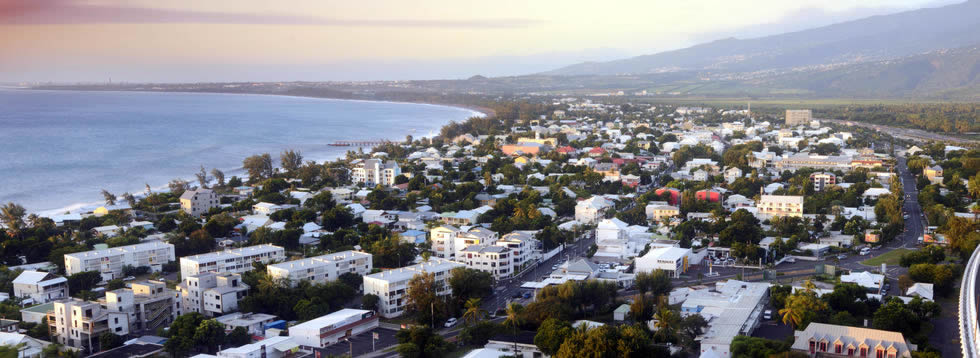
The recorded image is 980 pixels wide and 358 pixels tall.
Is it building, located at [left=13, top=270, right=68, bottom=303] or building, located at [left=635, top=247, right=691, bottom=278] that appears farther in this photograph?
building, located at [left=635, top=247, right=691, bottom=278]

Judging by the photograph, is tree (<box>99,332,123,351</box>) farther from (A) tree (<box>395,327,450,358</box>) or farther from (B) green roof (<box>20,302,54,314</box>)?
(A) tree (<box>395,327,450,358</box>)

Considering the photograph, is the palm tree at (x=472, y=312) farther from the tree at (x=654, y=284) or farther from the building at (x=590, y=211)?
the building at (x=590, y=211)

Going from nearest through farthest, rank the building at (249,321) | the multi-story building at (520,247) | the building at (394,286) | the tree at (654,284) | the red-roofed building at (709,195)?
the building at (249,321) → the building at (394,286) → the tree at (654,284) → the multi-story building at (520,247) → the red-roofed building at (709,195)

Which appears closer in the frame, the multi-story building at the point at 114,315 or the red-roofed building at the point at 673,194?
the multi-story building at the point at 114,315

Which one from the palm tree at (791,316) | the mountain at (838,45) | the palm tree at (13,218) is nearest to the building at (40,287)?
the palm tree at (13,218)

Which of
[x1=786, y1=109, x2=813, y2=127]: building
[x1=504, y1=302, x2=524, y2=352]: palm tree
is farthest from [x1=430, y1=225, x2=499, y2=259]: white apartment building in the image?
[x1=786, y1=109, x2=813, y2=127]: building

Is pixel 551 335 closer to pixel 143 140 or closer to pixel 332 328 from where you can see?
pixel 332 328

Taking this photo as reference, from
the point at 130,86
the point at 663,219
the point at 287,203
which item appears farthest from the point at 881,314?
the point at 130,86

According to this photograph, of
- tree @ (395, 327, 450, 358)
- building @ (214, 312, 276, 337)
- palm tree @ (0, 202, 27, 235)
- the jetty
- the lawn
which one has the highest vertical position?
palm tree @ (0, 202, 27, 235)
